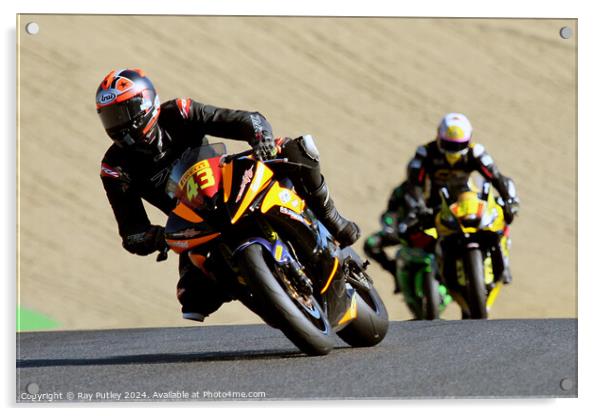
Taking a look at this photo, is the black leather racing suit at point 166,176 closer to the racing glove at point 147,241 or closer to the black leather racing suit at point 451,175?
the racing glove at point 147,241

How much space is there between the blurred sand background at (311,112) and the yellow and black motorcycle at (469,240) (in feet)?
1.96

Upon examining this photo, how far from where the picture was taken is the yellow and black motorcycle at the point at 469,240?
11.9m

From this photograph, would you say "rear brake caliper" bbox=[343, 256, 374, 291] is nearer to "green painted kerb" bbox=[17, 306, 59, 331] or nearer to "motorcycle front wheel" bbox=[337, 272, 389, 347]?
"motorcycle front wheel" bbox=[337, 272, 389, 347]

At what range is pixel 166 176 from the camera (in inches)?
337

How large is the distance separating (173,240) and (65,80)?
7.85 m

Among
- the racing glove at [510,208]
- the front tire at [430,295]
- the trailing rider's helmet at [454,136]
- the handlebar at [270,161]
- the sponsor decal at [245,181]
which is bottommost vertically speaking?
the front tire at [430,295]

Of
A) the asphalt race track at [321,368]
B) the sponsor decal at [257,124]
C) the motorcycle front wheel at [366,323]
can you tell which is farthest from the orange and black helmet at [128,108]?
the motorcycle front wheel at [366,323]

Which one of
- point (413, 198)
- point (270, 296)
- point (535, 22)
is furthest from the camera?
point (413, 198)

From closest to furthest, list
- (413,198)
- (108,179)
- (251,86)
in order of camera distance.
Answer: (108,179) < (413,198) < (251,86)

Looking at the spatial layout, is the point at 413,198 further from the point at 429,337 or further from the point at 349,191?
the point at 349,191

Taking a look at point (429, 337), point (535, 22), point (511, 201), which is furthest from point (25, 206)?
point (511, 201)

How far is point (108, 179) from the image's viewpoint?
8555 mm

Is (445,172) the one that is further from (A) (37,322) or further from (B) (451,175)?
(A) (37,322)

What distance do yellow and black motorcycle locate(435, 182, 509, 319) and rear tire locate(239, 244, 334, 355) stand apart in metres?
3.96
